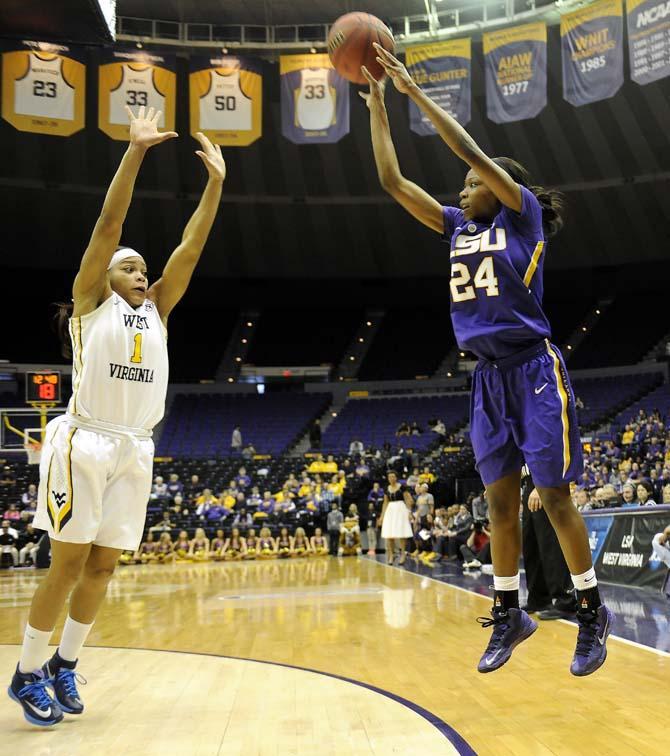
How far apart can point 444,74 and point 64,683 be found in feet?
47.9

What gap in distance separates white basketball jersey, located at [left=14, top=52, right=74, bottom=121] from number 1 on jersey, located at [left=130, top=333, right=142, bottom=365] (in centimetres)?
1361

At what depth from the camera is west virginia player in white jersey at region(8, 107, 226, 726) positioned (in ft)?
11.5

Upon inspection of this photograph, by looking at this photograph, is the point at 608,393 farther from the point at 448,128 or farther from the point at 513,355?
the point at 448,128

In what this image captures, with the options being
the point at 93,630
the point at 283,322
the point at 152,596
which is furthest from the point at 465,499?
the point at 283,322

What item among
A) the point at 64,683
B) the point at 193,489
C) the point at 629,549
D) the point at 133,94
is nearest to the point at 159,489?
the point at 193,489

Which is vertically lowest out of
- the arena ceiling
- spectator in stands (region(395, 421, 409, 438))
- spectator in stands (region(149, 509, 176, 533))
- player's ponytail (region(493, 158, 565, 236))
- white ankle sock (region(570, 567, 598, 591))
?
spectator in stands (region(149, 509, 176, 533))

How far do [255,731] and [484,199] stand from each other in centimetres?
241

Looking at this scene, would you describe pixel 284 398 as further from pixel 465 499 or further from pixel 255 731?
pixel 255 731

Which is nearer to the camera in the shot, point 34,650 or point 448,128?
point 448,128

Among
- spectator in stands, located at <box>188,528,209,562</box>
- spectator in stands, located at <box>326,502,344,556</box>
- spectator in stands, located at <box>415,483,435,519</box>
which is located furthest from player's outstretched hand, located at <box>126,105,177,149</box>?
spectator in stands, located at <box>326,502,344,556</box>

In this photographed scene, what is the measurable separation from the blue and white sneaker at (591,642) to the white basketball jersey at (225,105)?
570 inches

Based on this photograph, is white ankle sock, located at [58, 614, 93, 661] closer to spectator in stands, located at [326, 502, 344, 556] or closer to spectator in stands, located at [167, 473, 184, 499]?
spectator in stands, located at [326, 502, 344, 556]

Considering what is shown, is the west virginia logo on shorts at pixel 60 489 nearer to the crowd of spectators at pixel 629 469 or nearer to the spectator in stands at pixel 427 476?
the crowd of spectators at pixel 629 469

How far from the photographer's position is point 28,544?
16.2 meters
